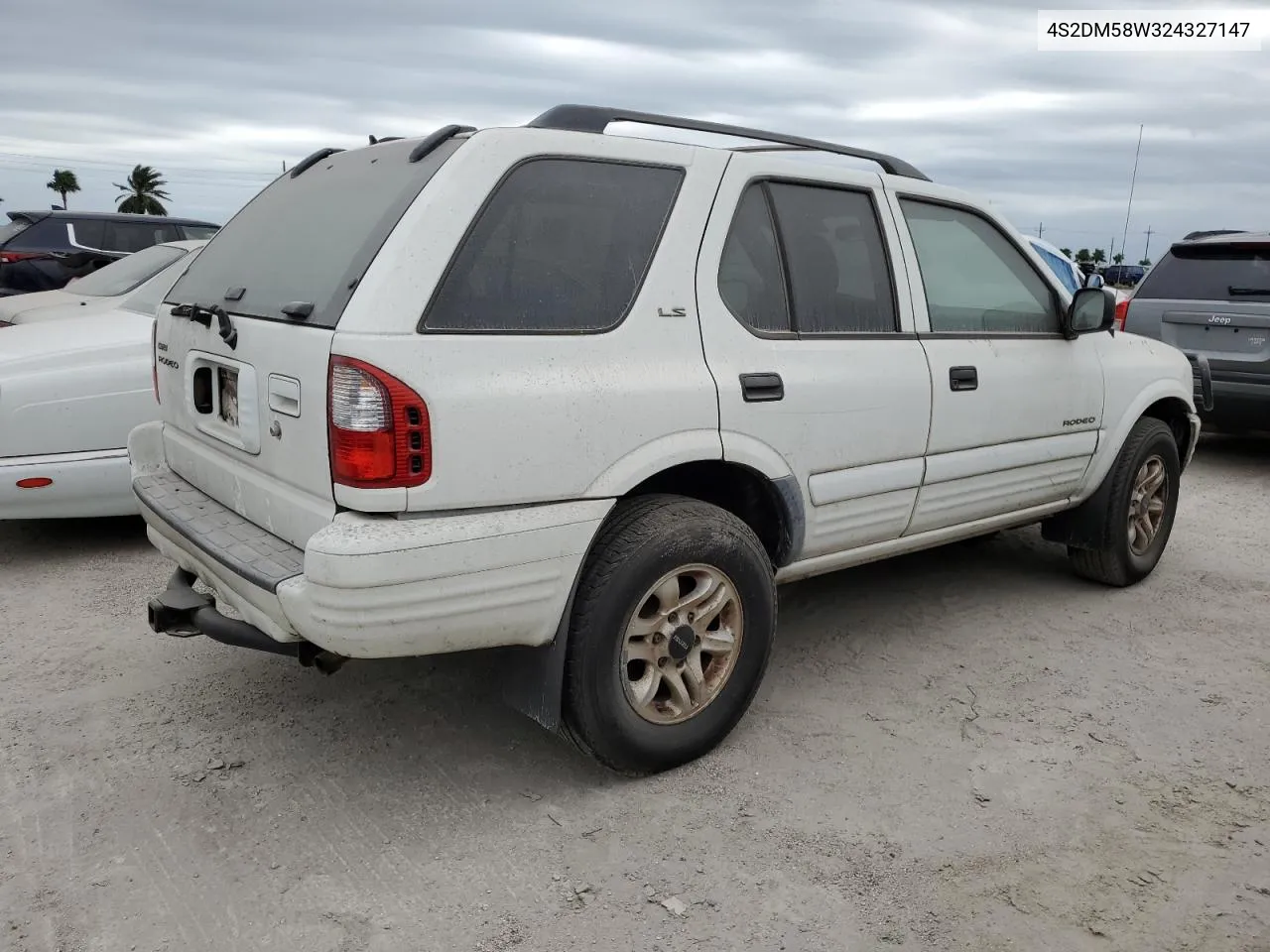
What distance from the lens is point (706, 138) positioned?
11.2 feet

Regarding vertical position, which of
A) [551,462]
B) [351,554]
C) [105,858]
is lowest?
[105,858]

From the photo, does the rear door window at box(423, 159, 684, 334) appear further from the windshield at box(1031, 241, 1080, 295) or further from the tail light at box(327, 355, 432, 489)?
the windshield at box(1031, 241, 1080, 295)

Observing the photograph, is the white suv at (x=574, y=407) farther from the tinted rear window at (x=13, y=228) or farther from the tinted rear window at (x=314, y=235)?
the tinted rear window at (x=13, y=228)

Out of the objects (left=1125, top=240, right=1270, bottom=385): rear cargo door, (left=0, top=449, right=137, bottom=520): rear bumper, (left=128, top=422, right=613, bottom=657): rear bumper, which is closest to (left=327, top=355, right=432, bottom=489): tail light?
(left=128, top=422, right=613, bottom=657): rear bumper

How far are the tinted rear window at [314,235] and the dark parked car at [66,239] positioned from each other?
756 centimetres

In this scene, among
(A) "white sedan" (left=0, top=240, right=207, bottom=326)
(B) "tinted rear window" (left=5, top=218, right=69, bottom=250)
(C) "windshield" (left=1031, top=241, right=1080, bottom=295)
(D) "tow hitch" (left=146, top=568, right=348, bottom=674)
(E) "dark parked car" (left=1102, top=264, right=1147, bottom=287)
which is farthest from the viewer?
(E) "dark parked car" (left=1102, top=264, right=1147, bottom=287)

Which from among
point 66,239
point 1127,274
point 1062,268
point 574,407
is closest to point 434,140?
point 574,407

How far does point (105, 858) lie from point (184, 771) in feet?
1.51

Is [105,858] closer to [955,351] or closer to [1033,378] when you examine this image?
[955,351]

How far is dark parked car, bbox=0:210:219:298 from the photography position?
34.7 ft

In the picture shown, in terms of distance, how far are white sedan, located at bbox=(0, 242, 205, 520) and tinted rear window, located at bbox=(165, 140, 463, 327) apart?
151cm

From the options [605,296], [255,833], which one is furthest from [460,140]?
[255,833]

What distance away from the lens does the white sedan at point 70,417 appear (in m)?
4.80

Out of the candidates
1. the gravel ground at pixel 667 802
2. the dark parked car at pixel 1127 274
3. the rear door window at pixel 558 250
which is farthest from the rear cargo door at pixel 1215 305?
the dark parked car at pixel 1127 274
